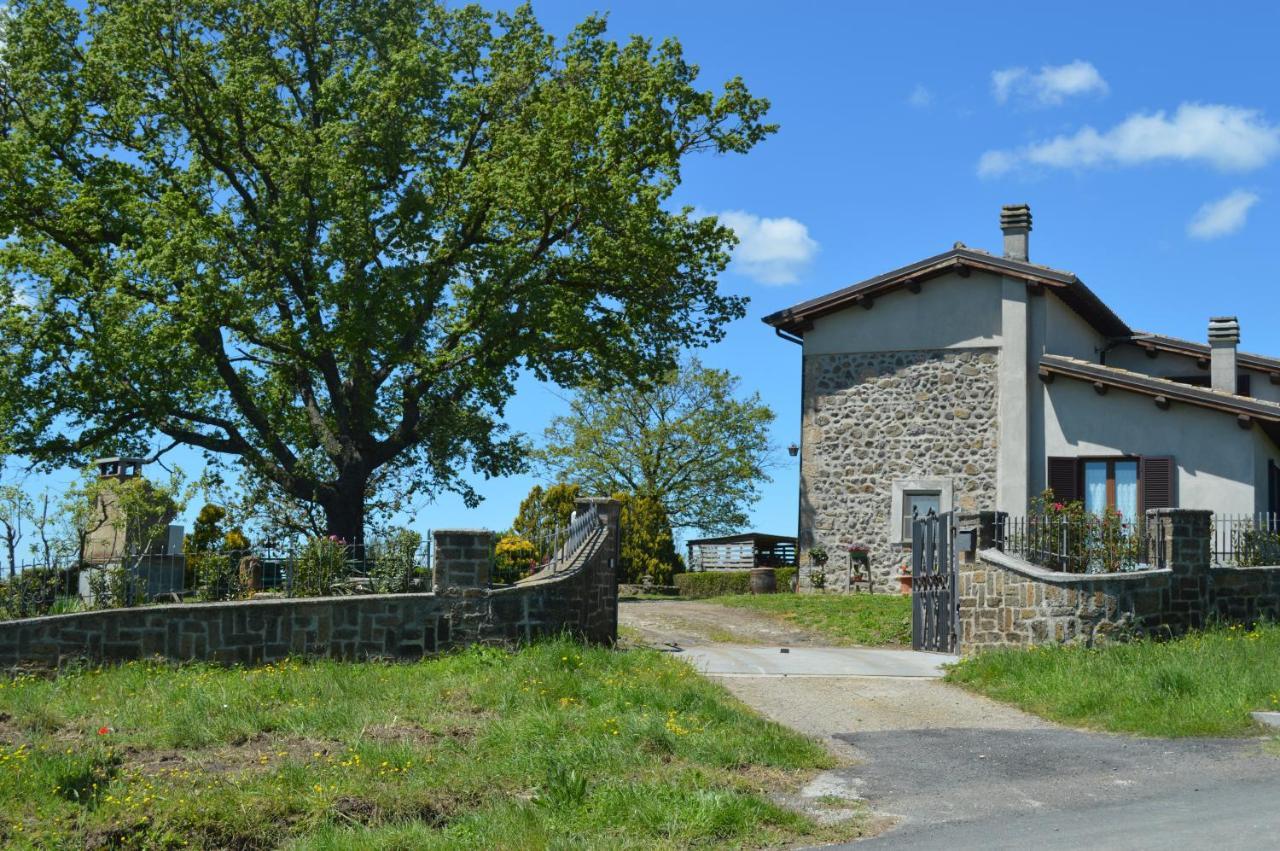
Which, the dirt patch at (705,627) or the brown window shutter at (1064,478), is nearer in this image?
the dirt patch at (705,627)

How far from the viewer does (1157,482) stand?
2500cm

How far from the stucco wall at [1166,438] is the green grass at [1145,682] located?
8403 millimetres

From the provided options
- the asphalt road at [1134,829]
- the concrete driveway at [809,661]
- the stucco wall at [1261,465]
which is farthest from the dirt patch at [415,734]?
the stucco wall at [1261,465]

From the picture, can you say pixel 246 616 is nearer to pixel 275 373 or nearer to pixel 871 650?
pixel 871 650

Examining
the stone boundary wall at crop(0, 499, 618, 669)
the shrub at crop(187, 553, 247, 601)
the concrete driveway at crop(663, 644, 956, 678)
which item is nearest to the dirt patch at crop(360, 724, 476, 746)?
the stone boundary wall at crop(0, 499, 618, 669)

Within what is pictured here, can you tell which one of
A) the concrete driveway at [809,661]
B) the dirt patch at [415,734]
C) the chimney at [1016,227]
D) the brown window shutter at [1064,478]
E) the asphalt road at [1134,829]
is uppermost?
the chimney at [1016,227]

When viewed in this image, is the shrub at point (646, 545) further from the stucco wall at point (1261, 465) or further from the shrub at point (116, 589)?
the shrub at point (116, 589)

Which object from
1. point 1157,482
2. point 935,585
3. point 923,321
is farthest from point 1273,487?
point 935,585

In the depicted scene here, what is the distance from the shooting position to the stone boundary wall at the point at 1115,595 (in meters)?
16.5

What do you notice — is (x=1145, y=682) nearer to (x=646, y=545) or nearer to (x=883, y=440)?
(x=883, y=440)

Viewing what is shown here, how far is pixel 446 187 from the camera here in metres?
29.2

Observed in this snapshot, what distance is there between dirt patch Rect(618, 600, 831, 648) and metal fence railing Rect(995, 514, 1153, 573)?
3.83 metres

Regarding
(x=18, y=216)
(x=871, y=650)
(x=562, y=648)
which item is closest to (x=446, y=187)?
(x=18, y=216)

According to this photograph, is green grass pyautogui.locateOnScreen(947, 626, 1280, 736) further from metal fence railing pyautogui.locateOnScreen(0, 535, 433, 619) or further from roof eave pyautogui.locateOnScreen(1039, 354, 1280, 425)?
roof eave pyautogui.locateOnScreen(1039, 354, 1280, 425)
